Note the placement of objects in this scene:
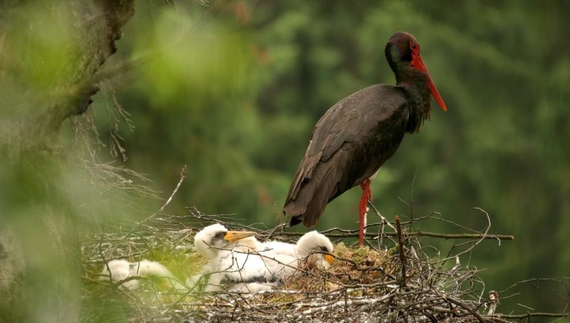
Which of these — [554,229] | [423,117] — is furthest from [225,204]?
[423,117]

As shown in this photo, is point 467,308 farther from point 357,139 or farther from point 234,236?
point 357,139

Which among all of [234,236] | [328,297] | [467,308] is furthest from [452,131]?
[467,308]

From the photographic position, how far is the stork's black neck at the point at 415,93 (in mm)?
6637

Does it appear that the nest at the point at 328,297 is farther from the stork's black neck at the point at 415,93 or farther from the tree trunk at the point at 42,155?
the stork's black neck at the point at 415,93

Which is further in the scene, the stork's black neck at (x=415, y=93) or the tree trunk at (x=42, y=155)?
the stork's black neck at (x=415, y=93)

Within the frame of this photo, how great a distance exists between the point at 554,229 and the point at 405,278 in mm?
13817

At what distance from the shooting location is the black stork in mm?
5867

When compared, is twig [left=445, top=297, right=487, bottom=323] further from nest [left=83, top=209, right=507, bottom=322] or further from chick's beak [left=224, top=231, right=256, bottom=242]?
chick's beak [left=224, top=231, right=256, bottom=242]

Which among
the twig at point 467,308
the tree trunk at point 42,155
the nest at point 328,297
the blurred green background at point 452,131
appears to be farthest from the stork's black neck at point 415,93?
the blurred green background at point 452,131

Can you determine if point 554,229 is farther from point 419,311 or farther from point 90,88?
point 90,88

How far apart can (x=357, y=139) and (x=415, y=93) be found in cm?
71

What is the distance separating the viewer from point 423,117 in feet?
22.3

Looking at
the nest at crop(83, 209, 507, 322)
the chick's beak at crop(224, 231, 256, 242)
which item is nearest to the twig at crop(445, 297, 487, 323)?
the nest at crop(83, 209, 507, 322)

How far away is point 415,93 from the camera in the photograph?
6.67m
